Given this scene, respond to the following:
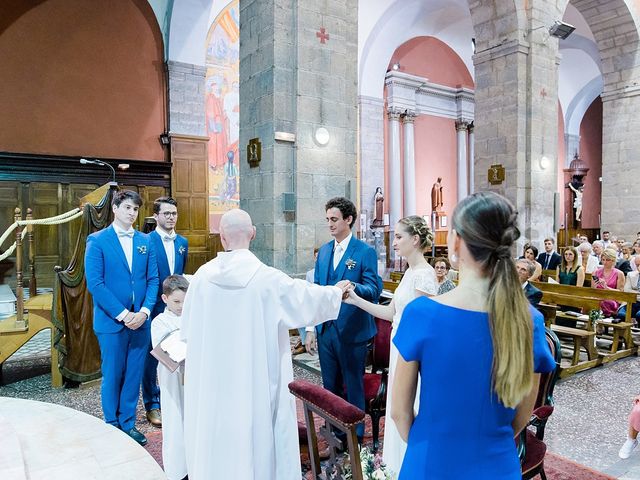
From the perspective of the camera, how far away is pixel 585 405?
4.54 m

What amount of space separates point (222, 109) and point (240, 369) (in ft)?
38.3

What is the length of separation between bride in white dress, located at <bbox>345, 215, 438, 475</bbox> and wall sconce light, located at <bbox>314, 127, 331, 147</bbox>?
13.3 ft

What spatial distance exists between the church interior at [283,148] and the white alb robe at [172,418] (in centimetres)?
32

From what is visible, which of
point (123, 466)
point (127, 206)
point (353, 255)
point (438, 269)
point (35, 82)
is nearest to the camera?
point (123, 466)

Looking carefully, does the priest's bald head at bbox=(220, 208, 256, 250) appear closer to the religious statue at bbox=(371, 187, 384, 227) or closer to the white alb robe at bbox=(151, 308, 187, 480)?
the white alb robe at bbox=(151, 308, 187, 480)

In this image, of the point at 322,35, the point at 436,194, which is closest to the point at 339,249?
the point at 322,35

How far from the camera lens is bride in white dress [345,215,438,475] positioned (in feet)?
9.13

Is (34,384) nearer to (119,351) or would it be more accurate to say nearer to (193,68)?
(119,351)

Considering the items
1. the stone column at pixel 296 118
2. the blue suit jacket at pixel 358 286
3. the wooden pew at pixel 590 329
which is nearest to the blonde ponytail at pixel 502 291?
the blue suit jacket at pixel 358 286

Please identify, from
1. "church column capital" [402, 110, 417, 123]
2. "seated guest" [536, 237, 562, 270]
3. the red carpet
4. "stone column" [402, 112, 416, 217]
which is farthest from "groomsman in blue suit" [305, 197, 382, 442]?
"church column capital" [402, 110, 417, 123]

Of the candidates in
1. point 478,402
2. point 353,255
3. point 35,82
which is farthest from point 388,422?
point 35,82

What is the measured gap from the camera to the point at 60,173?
10.4 metres

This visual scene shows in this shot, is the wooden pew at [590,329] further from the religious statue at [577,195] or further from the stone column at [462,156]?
the religious statue at [577,195]

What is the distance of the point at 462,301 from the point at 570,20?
19130mm
